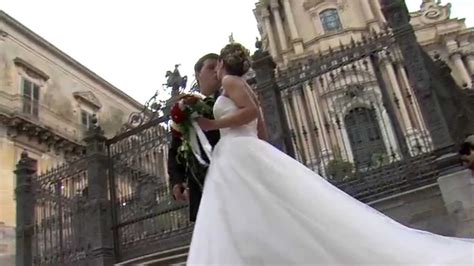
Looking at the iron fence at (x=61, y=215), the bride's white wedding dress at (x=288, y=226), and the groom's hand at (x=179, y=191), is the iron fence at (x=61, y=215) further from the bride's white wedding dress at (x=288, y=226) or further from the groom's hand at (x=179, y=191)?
the bride's white wedding dress at (x=288, y=226)

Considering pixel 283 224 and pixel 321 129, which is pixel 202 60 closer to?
pixel 283 224

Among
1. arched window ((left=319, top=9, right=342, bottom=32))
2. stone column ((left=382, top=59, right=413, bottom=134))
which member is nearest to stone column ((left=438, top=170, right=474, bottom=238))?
stone column ((left=382, top=59, right=413, bottom=134))

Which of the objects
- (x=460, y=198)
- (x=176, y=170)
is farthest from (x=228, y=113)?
(x=460, y=198)

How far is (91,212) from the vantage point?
8203 mm

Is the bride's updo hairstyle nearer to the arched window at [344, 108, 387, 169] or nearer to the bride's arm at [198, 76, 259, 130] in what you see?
the bride's arm at [198, 76, 259, 130]

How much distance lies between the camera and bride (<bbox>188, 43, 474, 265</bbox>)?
7.48 ft

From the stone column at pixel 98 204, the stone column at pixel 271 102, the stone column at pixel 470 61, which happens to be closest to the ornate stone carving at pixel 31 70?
the stone column at pixel 98 204

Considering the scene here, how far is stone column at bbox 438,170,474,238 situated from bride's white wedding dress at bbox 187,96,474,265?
3221 millimetres

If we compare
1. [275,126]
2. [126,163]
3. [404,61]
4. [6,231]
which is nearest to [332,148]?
[275,126]

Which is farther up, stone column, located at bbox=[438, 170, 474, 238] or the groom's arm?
the groom's arm

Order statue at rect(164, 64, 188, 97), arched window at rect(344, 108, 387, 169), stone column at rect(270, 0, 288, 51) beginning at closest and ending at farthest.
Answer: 1. arched window at rect(344, 108, 387, 169)
2. statue at rect(164, 64, 188, 97)
3. stone column at rect(270, 0, 288, 51)

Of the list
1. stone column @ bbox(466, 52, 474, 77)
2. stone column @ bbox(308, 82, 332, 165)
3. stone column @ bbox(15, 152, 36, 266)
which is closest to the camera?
stone column @ bbox(308, 82, 332, 165)

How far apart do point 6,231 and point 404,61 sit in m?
16.9

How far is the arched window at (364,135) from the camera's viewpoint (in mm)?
6504
